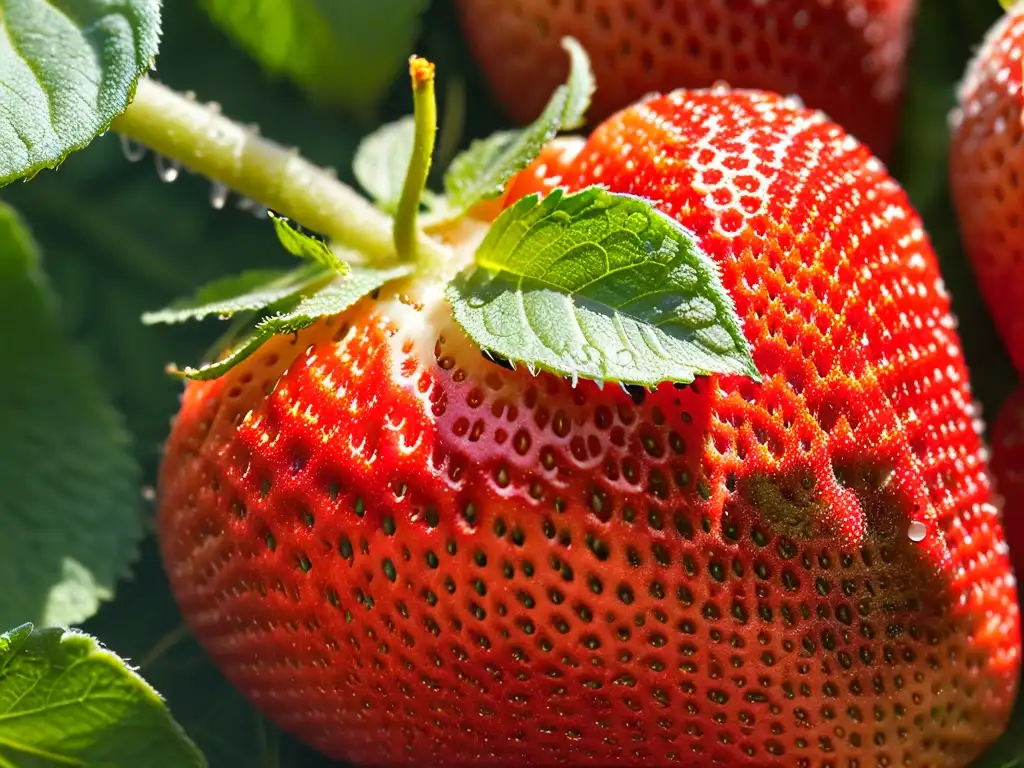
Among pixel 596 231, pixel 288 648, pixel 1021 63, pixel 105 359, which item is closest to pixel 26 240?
pixel 105 359

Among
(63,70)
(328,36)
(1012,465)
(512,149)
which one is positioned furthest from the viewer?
(328,36)

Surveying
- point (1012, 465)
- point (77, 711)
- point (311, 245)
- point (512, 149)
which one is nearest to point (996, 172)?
point (1012, 465)

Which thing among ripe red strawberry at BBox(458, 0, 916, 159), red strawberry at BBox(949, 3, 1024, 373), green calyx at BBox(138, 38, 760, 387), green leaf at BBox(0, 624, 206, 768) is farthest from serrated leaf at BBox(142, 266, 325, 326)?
red strawberry at BBox(949, 3, 1024, 373)

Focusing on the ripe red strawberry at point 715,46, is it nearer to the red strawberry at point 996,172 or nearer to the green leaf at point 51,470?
the red strawberry at point 996,172

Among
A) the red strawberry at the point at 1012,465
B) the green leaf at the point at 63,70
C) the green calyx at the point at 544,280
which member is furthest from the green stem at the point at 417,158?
the red strawberry at the point at 1012,465

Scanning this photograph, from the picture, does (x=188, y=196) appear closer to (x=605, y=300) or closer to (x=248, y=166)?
(x=248, y=166)

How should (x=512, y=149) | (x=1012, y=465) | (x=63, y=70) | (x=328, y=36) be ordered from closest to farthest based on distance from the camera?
(x=63, y=70), (x=512, y=149), (x=1012, y=465), (x=328, y=36)

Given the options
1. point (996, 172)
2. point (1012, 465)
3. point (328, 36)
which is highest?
point (328, 36)

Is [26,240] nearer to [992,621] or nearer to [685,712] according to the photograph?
[685,712]
